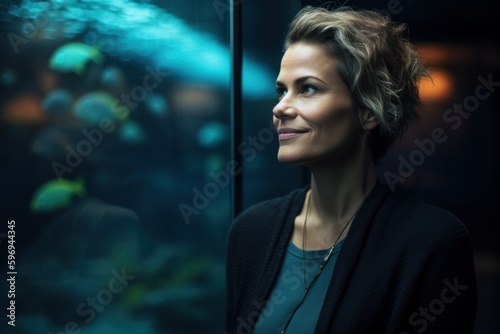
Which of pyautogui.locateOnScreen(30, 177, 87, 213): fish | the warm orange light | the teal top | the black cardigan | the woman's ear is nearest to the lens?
the black cardigan

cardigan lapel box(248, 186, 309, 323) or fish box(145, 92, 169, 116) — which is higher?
fish box(145, 92, 169, 116)

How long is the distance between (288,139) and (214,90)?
0.91 metres

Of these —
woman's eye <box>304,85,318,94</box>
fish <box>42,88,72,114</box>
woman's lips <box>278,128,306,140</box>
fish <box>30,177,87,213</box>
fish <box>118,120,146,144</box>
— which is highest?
woman's eye <box>304,85,318,94</box>

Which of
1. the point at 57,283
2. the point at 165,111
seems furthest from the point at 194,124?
the point at 57,283

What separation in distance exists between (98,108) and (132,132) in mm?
173

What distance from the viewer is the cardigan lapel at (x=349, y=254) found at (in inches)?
64.4

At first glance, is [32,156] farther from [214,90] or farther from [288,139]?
[288,139]

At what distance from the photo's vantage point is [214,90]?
103 inches

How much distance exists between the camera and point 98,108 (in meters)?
2.39

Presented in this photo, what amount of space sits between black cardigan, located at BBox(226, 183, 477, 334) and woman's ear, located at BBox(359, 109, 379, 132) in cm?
21

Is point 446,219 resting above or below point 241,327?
above

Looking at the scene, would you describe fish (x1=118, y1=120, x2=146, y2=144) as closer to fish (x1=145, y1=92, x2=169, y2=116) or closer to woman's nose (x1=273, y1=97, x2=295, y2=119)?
fish (x1=145, y1=92, x2=169, y2=116)

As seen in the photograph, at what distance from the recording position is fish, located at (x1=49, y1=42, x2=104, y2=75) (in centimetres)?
232

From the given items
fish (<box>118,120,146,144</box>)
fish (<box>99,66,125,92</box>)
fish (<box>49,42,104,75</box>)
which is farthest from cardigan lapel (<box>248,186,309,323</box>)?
fish (<box>49,42,104,75</box>)
